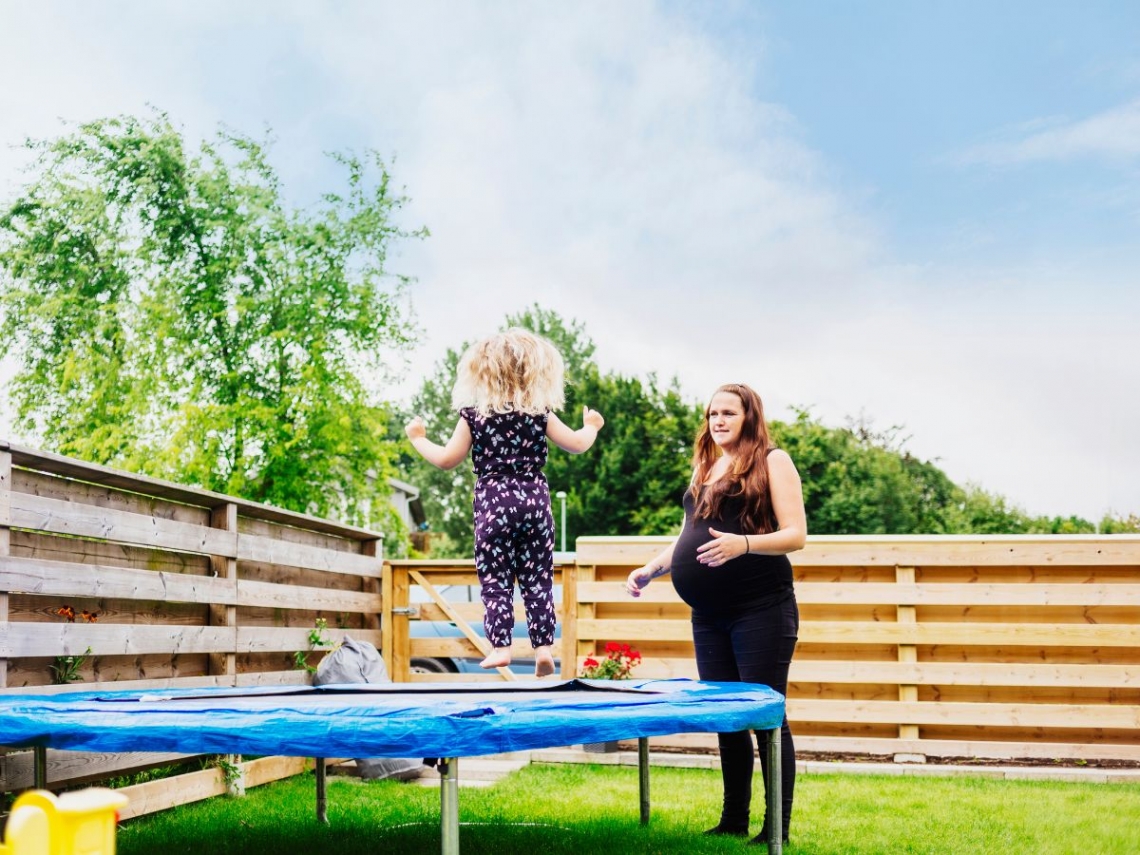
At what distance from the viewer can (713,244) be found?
2356 centimetres

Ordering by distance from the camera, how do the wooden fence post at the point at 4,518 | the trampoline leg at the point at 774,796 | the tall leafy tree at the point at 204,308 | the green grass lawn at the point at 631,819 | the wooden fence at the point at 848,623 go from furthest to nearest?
the tall leafy tree at the point at 204,308 → the wooden fence at the point at 848,623 → the green grass lawn at the point at 631,819 → the wooden fence post at the point at 4,518 → the trampoline leg at the point at 774,796

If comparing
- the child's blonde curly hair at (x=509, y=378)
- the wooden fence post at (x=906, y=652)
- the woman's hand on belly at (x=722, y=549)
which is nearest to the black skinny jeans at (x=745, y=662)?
the woman's hand on belly at (x=722, y=549)

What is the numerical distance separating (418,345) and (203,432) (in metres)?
3.64

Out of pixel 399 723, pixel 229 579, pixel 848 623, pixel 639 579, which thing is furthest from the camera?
pixel 848 623

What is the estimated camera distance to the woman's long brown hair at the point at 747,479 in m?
3.28

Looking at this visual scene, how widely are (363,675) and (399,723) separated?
3213 millimetres

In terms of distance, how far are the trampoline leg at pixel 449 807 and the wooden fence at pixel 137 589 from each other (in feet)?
5.85

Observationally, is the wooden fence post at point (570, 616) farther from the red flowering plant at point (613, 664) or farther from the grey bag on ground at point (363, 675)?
the grey bag on ground at point (363, 675)

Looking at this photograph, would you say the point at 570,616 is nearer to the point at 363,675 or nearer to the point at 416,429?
the point at 363,675

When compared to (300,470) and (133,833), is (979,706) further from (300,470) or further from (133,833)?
(300,470)

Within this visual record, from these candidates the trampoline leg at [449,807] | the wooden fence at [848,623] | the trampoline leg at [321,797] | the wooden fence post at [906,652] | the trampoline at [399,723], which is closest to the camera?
the trampoline leg at [449,807]

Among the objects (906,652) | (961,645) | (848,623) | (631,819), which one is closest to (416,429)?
(631,819)

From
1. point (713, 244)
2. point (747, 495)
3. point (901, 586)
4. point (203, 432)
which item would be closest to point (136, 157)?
point (203, 432)

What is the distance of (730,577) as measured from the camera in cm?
320
